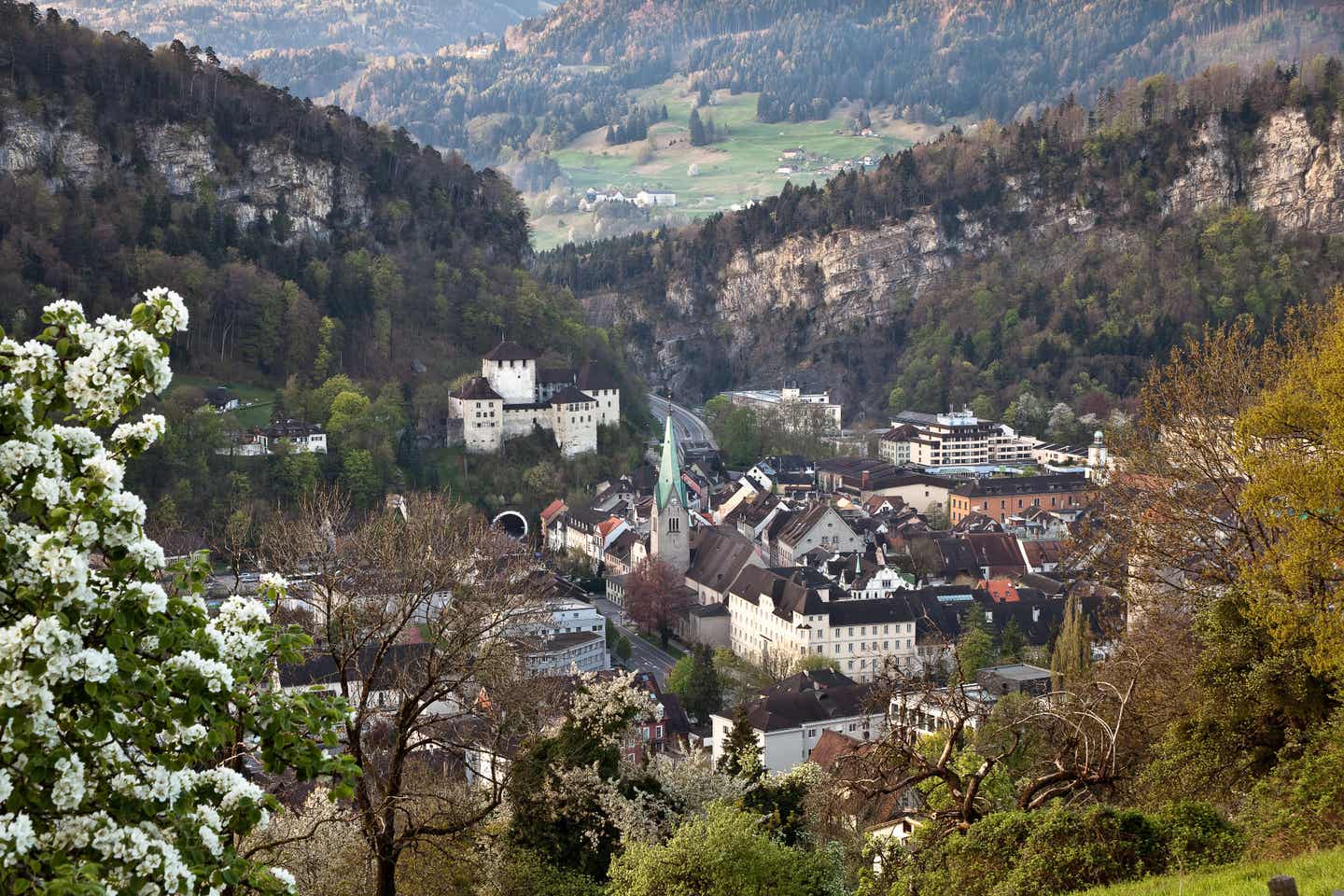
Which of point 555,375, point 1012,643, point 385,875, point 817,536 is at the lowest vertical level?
point 817,536

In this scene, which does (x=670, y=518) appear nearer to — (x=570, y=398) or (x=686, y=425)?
(x=570, y=398)

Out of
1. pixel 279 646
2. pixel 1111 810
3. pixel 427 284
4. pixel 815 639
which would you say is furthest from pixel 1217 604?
pixel 427 284

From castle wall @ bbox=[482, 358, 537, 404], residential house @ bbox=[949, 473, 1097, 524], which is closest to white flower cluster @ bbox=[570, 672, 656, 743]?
castle wall @ bbox=[482, 358, 537, 404]

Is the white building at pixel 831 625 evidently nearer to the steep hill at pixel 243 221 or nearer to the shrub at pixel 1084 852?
the steep hill at pixel 243 221

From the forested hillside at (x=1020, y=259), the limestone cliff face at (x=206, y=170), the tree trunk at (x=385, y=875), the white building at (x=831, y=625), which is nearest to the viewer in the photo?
the tree trunk at (x=385, y=875)

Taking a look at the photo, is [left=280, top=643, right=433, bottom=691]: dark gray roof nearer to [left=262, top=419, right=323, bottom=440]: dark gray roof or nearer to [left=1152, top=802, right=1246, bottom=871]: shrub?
[left=1152, top=802, right=1246, bottom=871]: shrub

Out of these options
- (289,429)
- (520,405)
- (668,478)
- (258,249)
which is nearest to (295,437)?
(289,429)

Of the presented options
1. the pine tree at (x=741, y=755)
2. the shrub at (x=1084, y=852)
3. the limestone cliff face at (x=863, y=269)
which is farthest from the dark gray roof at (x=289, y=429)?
the limestone cliff face at (x=863, y=269)
